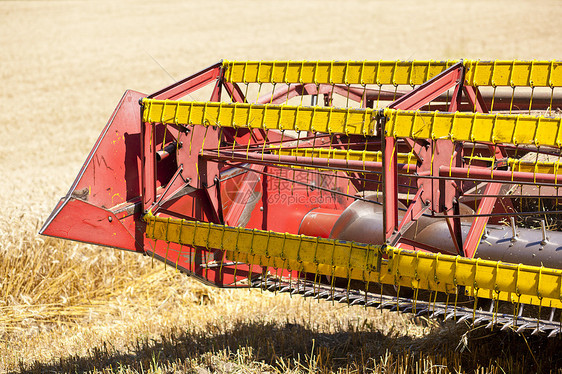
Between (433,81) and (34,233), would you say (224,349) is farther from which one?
(34,233)

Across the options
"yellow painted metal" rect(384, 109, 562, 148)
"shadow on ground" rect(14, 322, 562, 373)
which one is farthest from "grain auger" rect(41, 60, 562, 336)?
"shadow on ground" rect(14, 322, 562, 373)

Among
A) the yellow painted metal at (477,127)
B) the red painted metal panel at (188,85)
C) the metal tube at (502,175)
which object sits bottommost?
the metal tube at (502,175)

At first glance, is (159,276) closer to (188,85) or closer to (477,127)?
(188,85)

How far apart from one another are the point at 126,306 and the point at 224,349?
1803mm

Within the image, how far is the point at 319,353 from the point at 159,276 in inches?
97.6

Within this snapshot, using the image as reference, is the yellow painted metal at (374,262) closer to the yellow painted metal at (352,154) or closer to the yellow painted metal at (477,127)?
the yellow painted metal at (477,127)

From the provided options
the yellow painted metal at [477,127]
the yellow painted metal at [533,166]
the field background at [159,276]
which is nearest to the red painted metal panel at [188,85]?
the field background at [159,276]

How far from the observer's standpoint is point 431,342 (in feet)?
12.9

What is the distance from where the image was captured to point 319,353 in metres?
3.69

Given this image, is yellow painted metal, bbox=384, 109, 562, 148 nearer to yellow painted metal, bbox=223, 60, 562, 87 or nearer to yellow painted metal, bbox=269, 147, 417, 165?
yellow painted metal, bbox=223, 60, 562, 87

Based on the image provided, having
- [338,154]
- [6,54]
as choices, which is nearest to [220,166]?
[338,154]

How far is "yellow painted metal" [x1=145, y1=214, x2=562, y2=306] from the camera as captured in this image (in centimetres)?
268

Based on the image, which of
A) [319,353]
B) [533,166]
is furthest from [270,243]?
[533,166]

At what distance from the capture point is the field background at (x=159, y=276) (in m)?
3.82
